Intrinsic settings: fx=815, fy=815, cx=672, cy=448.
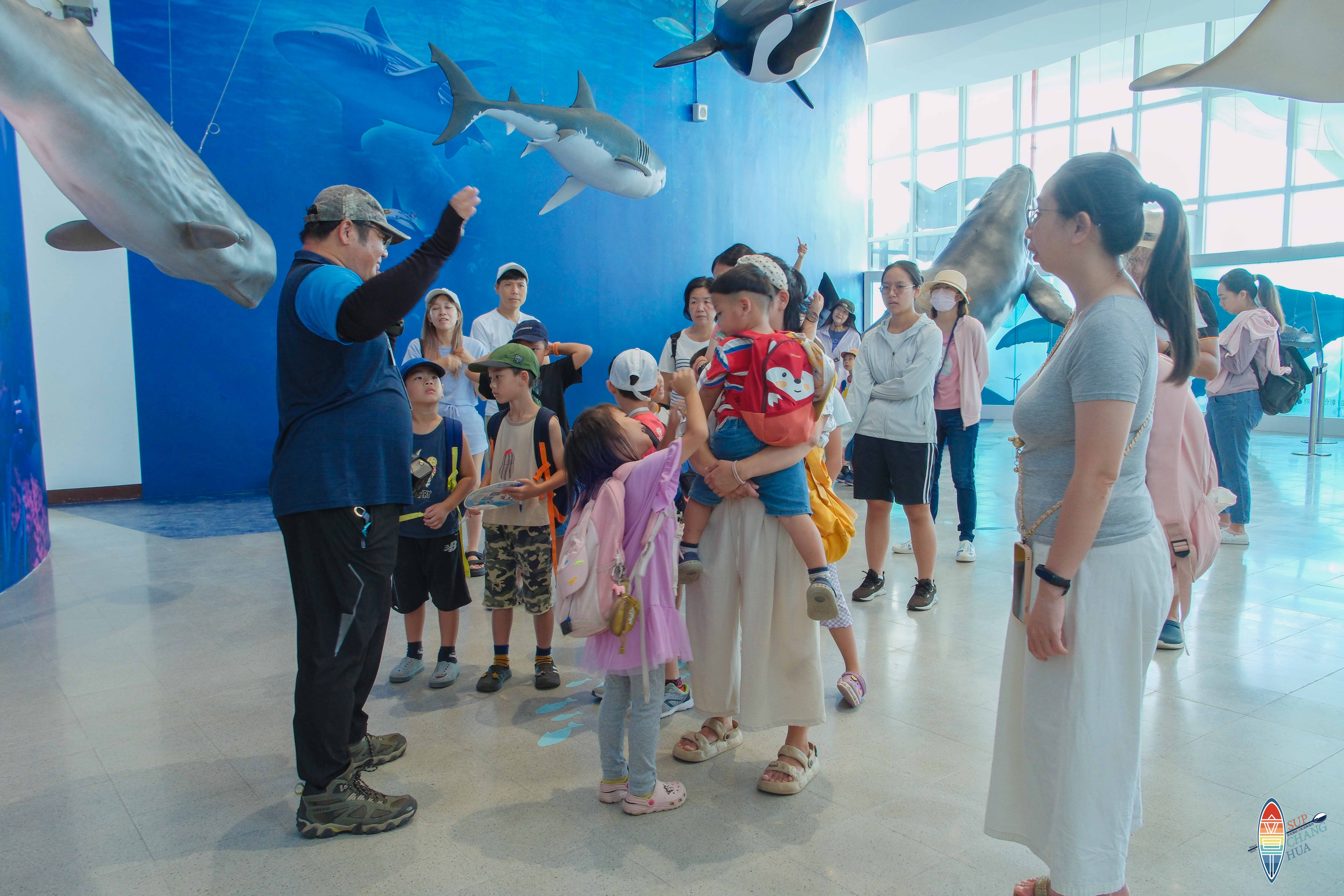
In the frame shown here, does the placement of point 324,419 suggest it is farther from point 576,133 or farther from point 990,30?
point 990,30

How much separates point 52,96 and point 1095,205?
2.31 m

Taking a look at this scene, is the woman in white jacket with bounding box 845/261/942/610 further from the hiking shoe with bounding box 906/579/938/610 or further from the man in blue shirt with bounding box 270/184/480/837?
the man in blue shirt with bounding box 270/184/480/837

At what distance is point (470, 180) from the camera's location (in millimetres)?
8039

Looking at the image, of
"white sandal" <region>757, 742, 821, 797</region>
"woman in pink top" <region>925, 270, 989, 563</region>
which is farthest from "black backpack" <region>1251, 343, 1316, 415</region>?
"white sandal" <region>757, 742, 821, 797</region>

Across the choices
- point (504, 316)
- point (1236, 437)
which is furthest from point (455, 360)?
point (1236, 437)

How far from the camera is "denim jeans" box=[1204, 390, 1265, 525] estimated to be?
17.6ft

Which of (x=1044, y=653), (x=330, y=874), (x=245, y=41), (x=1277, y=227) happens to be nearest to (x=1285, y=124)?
(x=1277, y=227)

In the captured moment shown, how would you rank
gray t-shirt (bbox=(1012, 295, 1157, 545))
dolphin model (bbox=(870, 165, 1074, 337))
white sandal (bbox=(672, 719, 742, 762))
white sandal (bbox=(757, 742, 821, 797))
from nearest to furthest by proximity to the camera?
gray t-shirt (bbox=(1012, 295, 1157, 545)) → white sandal (bbox=(757, 742, 821, 797)) → white sandal (bbox=(672, 719, 742, 762)) → dolphin model (bbox=(870, 165, 1074, 337))

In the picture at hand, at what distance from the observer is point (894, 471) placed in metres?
4.05

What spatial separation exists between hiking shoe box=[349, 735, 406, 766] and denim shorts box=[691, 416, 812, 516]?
1268 mm

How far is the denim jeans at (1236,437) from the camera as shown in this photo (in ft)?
17.6

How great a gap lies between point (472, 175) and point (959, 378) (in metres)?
5.47

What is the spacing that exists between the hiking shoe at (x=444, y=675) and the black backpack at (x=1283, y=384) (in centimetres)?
536

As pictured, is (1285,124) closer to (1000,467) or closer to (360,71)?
(1000,467)
